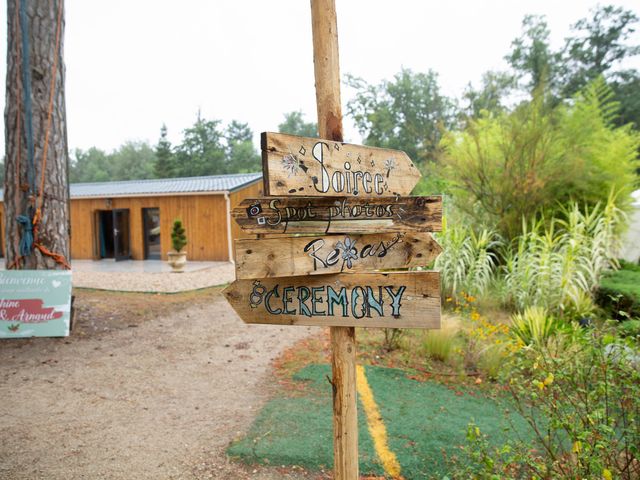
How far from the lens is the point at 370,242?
1.99 meters

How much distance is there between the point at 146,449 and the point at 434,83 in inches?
1369

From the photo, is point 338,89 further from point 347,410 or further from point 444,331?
point 444,331

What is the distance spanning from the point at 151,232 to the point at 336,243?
56.7ft

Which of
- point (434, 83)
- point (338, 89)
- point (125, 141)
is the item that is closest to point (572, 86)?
point (434, 83)

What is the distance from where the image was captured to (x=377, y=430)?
10.1 feet

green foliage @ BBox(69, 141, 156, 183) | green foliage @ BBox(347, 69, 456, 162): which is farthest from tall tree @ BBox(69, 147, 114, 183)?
green foliage @ BBox(347, 69, 456, 162)

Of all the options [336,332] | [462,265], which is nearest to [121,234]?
[462,265]

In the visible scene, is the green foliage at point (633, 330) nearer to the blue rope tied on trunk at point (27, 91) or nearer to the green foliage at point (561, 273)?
Answer: the green foliage at point (561, 273)

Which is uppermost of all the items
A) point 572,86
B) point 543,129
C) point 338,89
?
point 572,86

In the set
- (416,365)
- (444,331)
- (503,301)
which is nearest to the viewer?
(416,365)

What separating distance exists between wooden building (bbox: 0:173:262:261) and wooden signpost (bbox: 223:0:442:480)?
13976 mm

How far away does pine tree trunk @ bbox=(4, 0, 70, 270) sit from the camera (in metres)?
4.99

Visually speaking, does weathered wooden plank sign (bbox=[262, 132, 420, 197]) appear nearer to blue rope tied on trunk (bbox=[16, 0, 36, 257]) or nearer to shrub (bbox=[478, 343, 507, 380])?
shrub (bbox=[478, 343, 507, 380])

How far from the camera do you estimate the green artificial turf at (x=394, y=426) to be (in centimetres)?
271
